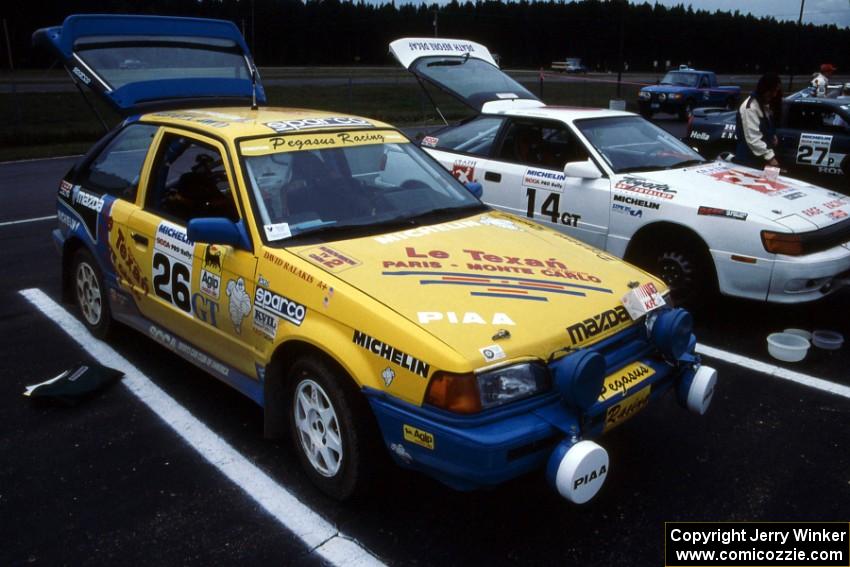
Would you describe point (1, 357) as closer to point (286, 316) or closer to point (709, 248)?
point (286, 316)

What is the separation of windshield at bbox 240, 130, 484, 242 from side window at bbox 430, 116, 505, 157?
2.40m

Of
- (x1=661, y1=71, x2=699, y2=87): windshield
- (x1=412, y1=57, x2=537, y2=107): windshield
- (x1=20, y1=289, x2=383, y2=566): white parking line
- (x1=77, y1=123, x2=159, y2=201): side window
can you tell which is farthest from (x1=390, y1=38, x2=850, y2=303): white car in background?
(x1=661, y1=71, x2=699, y2=87): windshield

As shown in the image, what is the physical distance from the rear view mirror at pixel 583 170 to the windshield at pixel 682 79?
21.5 metres

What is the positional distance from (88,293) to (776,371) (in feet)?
15.3

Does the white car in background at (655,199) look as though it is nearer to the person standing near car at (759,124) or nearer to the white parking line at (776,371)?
the white parking line at (776,371)

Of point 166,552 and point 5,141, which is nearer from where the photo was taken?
point 166,552

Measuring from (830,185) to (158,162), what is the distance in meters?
8.54

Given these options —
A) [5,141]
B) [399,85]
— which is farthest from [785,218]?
[399,85]

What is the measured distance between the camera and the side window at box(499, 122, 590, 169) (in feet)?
19.6

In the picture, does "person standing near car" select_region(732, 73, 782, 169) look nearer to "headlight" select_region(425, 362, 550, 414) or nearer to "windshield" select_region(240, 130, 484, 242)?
"windshield" select_region(240, 130, 484, 242)

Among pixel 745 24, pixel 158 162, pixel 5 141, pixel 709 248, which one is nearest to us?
pixel 158 162

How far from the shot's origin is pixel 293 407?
3.25m

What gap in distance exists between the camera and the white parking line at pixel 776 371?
4.31 meters

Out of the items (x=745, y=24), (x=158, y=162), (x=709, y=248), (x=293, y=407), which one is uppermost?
(x=745, y=24)
